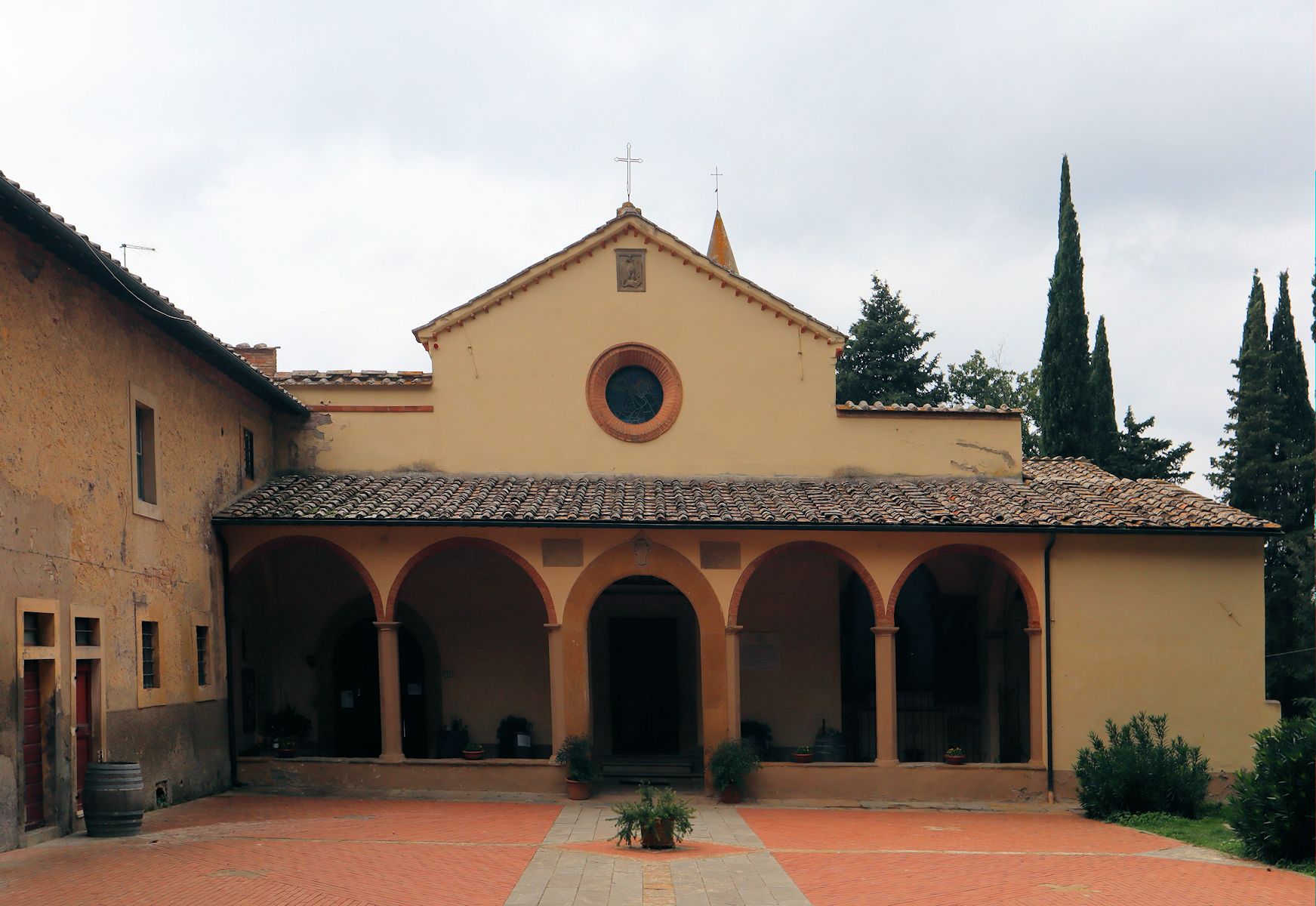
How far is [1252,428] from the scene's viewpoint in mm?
33406

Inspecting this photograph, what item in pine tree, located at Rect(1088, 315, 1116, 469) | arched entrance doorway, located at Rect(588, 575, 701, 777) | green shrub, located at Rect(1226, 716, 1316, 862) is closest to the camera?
green shrub, located at Rect(1226, 716, 1316, 862)

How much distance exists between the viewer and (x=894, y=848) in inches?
576

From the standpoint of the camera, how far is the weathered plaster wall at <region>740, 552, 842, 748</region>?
2194cm

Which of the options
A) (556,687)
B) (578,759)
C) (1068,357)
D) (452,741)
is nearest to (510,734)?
(452,741)

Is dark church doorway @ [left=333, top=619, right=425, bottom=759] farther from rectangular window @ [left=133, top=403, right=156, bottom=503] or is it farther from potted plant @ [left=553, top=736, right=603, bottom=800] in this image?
rectangular window @ [left=133, top=403, right=156, bottom=503]

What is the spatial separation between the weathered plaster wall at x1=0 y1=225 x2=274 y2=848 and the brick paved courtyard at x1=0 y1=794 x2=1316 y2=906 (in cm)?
101

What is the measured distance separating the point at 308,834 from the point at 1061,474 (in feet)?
47.9

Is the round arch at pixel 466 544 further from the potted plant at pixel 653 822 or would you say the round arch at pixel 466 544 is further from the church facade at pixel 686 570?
the potted plant at pixel 653 822

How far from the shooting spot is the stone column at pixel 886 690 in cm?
1909

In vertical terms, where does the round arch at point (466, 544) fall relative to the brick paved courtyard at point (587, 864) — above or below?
above

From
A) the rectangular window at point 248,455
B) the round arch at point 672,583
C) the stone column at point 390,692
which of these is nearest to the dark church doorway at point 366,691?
the stone column at point 390,692

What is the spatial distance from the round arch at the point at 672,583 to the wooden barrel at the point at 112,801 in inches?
271

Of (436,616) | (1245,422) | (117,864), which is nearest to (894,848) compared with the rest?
(117,864)

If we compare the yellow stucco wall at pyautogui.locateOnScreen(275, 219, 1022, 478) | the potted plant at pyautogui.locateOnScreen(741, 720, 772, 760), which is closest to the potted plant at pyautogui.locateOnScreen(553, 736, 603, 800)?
the potted plant at pyautogui.locateOnScreen(741, 720, 772, 760)
